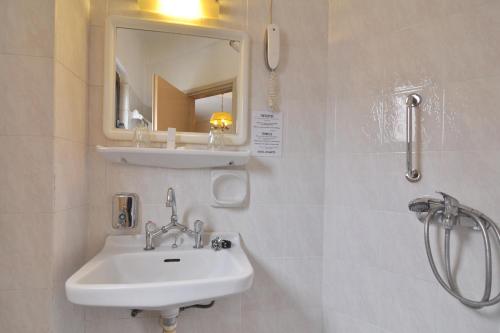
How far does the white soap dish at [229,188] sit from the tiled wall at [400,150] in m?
0.44

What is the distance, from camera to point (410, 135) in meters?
1.03

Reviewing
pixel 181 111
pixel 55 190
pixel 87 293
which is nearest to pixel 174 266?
pixel 87 293

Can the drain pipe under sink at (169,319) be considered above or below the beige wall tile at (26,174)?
below

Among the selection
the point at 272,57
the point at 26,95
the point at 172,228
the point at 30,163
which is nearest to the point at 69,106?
the point at 26,95

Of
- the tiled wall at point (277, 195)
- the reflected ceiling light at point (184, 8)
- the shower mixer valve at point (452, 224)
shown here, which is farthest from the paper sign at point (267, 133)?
the shower mixer valve at point (452, 224)

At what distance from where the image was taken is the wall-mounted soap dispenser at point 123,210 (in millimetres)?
1146

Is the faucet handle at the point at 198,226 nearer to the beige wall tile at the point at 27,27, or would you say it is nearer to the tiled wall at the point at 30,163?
the tiled wall at the point at 30,163

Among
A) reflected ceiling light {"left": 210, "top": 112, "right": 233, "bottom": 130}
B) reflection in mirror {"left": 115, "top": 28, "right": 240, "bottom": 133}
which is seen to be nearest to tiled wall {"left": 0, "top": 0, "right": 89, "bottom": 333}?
reflection in mirror {"left": 115, "top": 28, "right": 240, "bottom": 133}

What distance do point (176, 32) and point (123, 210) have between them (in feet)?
2.77

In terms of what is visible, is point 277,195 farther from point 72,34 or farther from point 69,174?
point 72,34

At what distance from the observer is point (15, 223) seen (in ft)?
2.84

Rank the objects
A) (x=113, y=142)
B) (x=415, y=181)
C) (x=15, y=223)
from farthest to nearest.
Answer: (x=113, y=142)
(x=415, y=181)
(x=15, y=223)

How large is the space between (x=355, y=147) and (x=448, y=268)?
580 millimetres

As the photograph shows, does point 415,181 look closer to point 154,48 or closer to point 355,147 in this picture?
point 355,147
